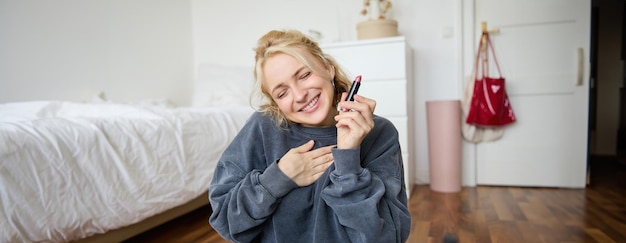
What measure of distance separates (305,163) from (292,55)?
0.21 metres

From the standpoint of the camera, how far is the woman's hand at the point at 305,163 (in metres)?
0.70

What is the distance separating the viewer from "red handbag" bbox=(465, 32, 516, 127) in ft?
7.80

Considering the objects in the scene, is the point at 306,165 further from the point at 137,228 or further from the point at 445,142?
the point at 445,142

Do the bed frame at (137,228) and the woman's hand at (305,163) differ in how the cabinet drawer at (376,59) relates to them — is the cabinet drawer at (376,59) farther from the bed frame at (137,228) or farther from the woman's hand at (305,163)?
the woman's hand at (305,163)

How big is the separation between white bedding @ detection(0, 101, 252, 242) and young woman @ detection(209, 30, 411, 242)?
64 cm

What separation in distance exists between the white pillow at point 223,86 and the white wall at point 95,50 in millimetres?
361

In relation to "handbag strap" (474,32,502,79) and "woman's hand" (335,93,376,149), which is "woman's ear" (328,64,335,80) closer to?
"woman's hand" (335,93,376,149)

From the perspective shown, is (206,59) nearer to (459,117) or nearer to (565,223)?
(459,117)

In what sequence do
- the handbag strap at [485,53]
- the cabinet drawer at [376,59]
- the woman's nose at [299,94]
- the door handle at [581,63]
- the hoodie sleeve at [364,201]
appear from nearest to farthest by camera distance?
the hoodie sleeve at [364,201] < the woman's nose at [299,94] < the cabinet drawer at [376,59] < the door handle at [581,63] < the handbag strap at [485,53]

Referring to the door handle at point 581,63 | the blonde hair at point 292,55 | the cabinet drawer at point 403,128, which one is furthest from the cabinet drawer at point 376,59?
the blonde hair at point 292,55

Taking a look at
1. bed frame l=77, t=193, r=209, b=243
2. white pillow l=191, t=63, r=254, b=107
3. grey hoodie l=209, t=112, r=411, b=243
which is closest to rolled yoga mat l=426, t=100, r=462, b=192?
white pillow l=191, t=63, r=254, b=107

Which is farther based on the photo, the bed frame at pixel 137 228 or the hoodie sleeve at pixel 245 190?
the bed frame at pixel 137 228

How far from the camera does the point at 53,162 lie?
3.75ft

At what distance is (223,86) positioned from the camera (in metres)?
2.69
